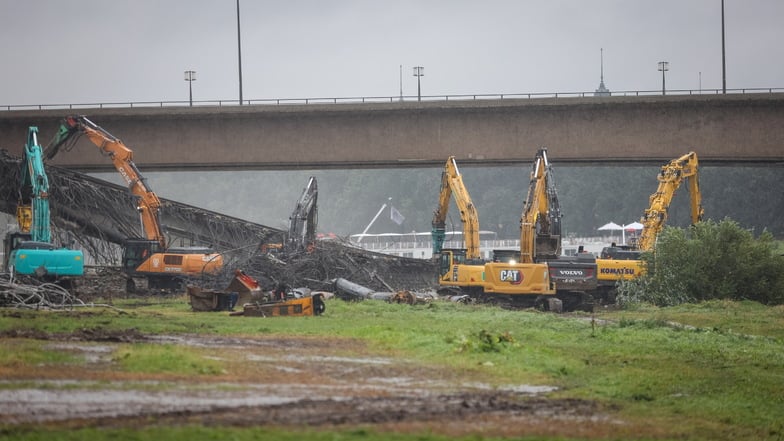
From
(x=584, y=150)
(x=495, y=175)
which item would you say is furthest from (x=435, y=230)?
(x=495, y=175)

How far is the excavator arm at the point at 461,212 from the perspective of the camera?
6056 cm

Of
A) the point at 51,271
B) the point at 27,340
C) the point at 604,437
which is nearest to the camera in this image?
the point at 604,437

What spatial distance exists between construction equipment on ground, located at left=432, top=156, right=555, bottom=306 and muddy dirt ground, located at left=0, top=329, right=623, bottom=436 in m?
25.4

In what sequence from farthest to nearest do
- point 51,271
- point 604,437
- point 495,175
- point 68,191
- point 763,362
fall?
point 495,175, point 68,191, point 51,271, point 763,362, point 604,437

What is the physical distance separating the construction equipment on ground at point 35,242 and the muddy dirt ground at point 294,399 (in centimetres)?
2071

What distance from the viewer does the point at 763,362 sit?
88.0 ft

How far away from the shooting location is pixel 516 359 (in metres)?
23.9

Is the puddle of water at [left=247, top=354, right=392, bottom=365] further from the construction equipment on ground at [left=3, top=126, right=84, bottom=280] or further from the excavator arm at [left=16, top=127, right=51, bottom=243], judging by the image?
the excavator arm at [left=16, top=127, right=51, bottom=243]

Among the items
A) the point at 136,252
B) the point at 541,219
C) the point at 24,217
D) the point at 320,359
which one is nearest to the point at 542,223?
the point at 541,219

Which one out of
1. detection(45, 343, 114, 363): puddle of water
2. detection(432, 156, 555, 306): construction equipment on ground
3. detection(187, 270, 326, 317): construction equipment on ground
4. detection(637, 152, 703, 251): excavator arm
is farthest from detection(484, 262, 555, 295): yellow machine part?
detection(45, 343, 114, 363): puddle of water

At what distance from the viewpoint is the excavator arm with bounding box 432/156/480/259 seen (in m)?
60.6

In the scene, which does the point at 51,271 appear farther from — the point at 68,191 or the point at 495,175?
the point at 495,175

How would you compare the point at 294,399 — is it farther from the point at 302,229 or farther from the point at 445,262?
the point at 302,229

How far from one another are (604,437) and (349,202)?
176884mm
